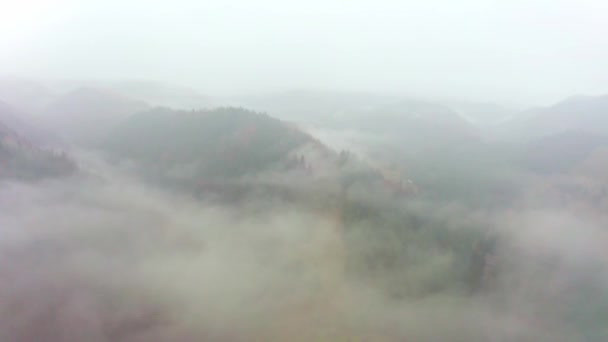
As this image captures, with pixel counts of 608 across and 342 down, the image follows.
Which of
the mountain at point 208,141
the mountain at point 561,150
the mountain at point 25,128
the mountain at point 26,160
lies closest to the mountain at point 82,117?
the mountain at point 208,141

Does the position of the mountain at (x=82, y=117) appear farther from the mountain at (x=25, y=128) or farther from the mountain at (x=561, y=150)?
the mountain at (x=561, y=150)

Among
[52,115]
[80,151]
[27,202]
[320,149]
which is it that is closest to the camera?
[27,202]

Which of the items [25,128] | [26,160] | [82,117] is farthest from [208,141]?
[82,117]

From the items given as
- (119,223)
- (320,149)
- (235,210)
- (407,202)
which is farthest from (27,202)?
(407,202)

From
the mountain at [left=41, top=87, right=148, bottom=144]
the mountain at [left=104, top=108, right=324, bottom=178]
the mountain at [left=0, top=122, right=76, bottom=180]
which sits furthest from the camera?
the mountain at [left=41, top=87, right=148, bottom=144]

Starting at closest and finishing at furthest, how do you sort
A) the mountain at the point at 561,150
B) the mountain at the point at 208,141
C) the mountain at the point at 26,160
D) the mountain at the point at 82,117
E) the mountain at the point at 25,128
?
1. the mountain at the point at 26,160
2. the mountain at the point at 25,128
3. the mountain at the point at 208,141
4. the mountain at the point at 561,150
5. the mountain at the point at 82,117

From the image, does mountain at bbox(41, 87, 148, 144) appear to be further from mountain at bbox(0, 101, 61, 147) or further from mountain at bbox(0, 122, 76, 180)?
mountain at bbox(0, 122, 76, 180)

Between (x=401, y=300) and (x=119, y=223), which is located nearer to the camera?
(x=401, y=300)

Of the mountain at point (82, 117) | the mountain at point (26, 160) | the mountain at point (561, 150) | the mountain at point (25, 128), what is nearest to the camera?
the mountain at point (26, 160)

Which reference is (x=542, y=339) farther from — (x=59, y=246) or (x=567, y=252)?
(x=59, y=246)

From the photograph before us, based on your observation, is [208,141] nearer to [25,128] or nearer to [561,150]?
[25,128]

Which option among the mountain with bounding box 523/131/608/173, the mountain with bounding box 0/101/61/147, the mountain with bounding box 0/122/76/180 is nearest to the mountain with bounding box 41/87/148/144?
the mountain with bounding box 0/101/61/147
